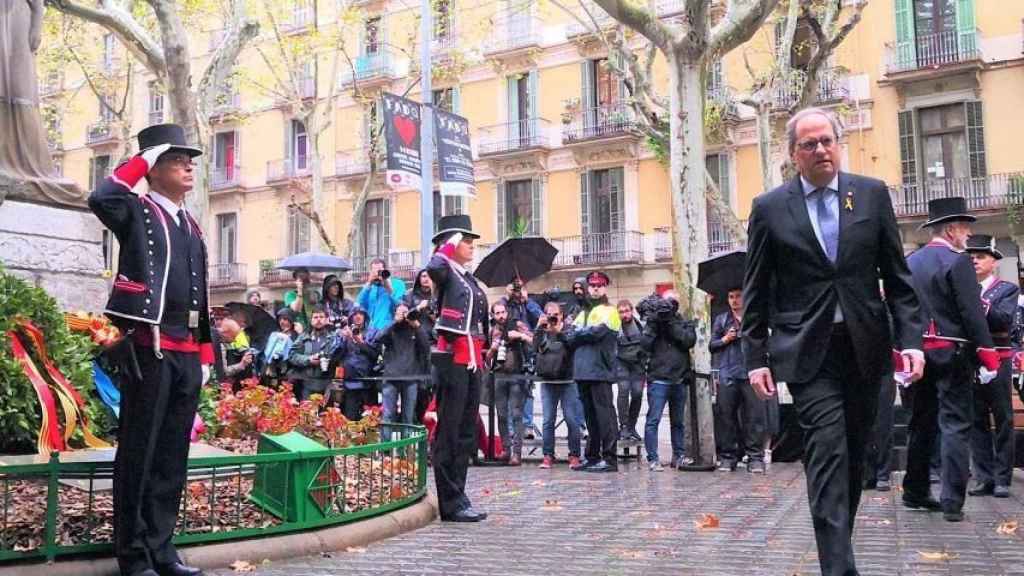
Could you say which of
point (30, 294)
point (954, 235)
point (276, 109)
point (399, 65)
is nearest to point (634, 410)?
point (954, 235)

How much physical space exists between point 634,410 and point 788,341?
7642mm

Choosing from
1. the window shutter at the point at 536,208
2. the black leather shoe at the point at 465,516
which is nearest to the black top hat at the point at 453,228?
the black leather shoe at the point at 465,516

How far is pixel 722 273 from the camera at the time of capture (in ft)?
35.7

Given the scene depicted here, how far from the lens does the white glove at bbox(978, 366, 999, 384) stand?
24.1 ft

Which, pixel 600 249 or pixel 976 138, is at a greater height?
pixel 976 138

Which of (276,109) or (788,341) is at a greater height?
(276,109)

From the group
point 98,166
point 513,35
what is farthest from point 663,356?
→ point 98,166

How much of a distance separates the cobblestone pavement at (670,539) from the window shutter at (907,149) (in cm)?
2109

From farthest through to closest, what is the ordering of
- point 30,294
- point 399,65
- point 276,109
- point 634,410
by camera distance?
point 276,109
point 399,65
point 634,410
point 30,294

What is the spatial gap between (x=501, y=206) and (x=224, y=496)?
99.8 feet

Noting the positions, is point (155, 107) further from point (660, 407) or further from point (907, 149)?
point (660, 407)

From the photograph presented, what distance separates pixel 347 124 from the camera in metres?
39.3

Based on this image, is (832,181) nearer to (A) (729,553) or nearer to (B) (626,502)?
(A) (729,553)

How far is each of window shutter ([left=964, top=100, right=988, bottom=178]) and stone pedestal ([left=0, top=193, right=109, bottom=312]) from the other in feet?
82.0
